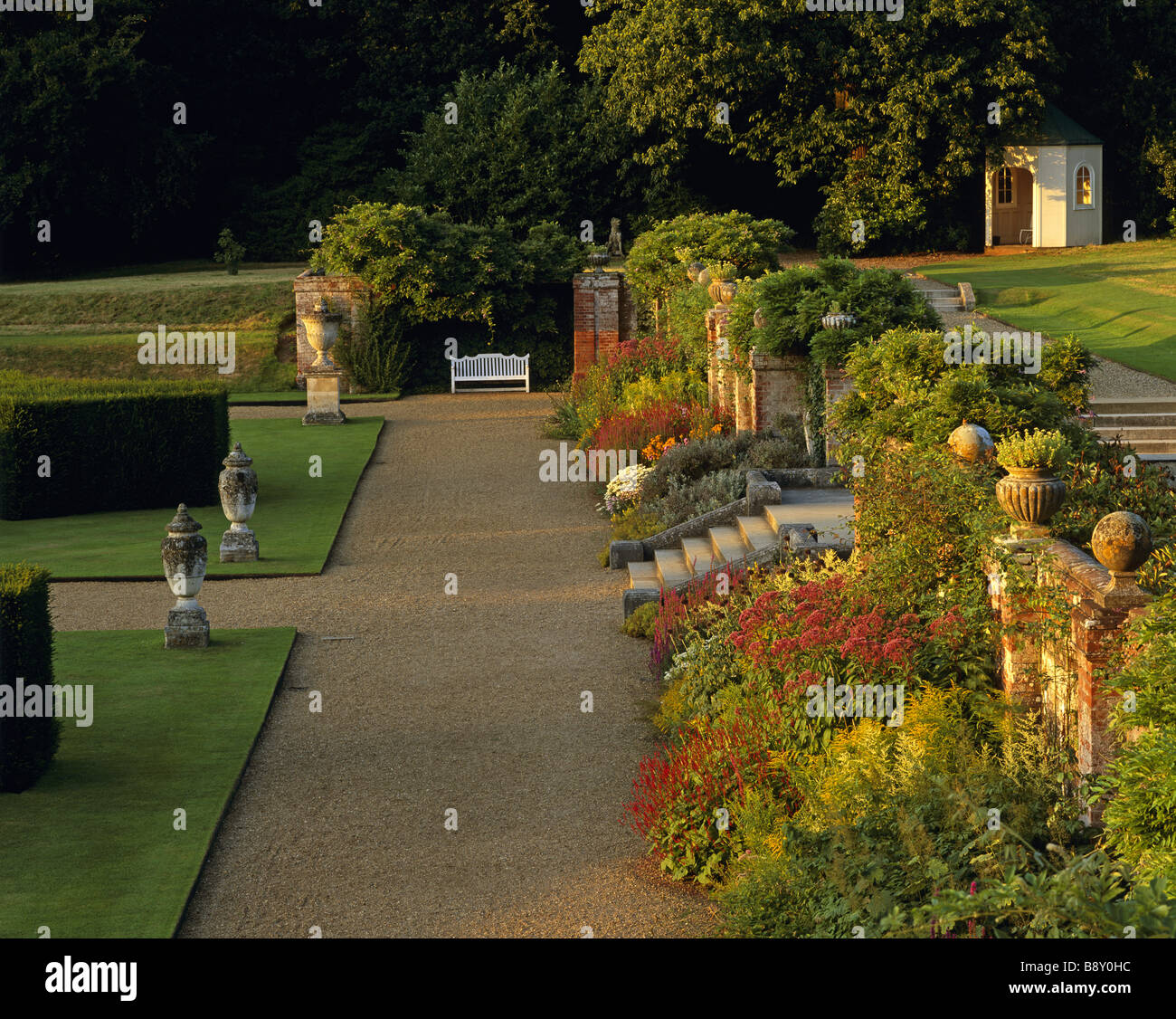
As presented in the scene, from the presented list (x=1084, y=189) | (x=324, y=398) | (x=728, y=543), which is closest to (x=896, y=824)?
(x=728, y=543)

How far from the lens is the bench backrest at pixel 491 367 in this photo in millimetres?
31688

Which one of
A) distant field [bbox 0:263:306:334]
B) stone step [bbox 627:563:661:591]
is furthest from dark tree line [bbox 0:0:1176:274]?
stone step [bbox 627:563:661:591]

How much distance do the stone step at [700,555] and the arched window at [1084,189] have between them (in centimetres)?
2879

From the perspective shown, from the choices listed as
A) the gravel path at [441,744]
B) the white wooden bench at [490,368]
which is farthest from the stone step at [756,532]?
the white wooden bench at [490,368]

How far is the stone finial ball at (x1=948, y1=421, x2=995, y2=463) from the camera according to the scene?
998cm

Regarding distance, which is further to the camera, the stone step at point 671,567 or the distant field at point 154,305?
the distant field at point 154,305

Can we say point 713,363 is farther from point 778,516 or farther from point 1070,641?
point 1070,641

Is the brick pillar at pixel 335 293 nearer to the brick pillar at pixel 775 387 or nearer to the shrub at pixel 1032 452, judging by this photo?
the brick pillar at pixel 775 387

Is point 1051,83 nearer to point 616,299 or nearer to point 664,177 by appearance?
point 664,177

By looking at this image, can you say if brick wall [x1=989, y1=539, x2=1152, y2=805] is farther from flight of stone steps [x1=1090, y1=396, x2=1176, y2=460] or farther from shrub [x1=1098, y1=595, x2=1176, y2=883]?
flight of stone steps [x1=1090, y1=396, x2=1176, y2=460]

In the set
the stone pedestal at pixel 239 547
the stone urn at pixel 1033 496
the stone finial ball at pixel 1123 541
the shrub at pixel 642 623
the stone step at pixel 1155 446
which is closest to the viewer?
the stone finial ball at pixel 1123 541

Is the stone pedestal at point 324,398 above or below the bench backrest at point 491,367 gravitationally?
below

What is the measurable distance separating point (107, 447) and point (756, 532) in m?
9.17
